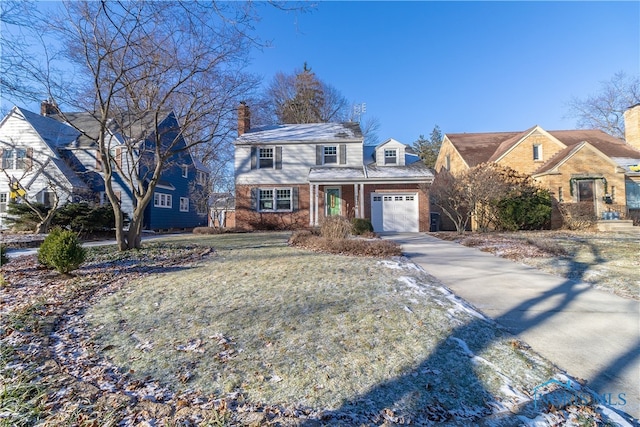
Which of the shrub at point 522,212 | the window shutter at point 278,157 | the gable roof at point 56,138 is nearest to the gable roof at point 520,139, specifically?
the shrub at point 522,212

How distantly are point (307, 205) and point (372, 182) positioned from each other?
163 inches

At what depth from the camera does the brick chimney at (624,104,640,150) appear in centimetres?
2038

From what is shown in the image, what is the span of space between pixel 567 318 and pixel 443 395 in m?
2.76

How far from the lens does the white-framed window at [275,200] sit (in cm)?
1834

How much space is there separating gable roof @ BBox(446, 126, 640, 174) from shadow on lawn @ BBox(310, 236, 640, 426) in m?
19.4

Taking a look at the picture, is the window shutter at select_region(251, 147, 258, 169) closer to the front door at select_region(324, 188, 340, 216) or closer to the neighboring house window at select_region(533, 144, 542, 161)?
the front door at select_region(324, 188, 340, 216)

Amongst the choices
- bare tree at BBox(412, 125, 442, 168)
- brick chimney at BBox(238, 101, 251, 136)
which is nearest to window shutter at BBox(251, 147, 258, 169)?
brick chimney at BBox(238, 101, 251, 136)

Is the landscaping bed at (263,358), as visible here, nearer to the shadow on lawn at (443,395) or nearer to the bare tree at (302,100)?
the shadow on lawn at (443,395)

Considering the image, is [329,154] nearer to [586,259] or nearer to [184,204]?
[184,204]

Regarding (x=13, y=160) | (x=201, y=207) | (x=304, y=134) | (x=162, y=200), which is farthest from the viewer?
(x=201, y=207)

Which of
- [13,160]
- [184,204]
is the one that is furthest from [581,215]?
[13,160]

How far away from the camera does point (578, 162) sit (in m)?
17.6

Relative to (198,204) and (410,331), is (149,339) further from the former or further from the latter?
(198,204)

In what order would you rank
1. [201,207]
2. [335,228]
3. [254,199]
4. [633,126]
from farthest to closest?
[201,207]
[633,126]
[254,199]
[335,228]
